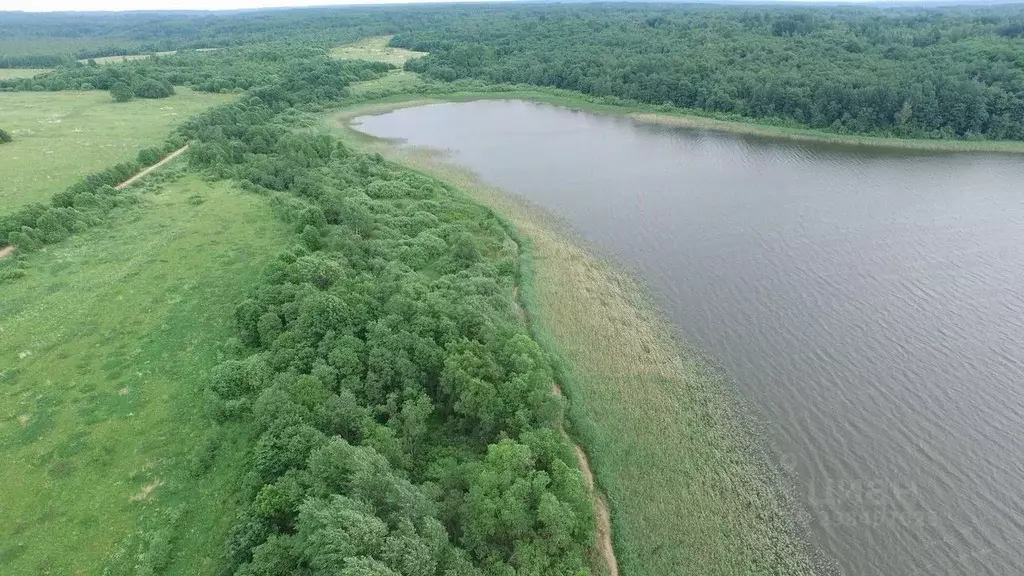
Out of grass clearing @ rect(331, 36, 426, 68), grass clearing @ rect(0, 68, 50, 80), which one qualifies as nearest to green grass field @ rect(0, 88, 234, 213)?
grass clearing @ rect(0, 68, 50, 80)

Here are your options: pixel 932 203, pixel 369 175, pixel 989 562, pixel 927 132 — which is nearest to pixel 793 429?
pixel 989 562

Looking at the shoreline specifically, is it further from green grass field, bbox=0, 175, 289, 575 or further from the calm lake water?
green grass field, bbox=0, 175, 289, 575

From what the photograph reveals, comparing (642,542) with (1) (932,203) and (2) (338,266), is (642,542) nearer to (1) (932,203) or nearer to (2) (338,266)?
(2) (338,266)

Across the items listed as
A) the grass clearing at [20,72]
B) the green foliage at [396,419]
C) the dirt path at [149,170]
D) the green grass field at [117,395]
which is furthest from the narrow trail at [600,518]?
the grass clearing at [20,72]

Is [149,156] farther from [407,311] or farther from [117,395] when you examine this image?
[407,311]

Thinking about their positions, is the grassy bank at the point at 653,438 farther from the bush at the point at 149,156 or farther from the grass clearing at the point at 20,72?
the grass clearing at the point at 20,72

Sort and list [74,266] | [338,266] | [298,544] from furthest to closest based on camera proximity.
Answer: [74,266] → [338,266] → [298,544]
